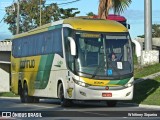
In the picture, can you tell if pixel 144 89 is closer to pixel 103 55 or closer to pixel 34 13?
pixel 103 55

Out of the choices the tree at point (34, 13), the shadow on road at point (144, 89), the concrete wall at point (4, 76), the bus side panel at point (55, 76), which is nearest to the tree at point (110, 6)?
the shadow on road at point (144, 89)

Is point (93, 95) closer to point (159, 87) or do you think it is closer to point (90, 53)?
point (90, 53)

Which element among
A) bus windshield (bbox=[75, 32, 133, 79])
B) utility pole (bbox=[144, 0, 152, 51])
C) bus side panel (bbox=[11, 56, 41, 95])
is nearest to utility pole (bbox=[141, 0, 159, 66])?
utility pole (bbox=[144, 0, 152, 51])

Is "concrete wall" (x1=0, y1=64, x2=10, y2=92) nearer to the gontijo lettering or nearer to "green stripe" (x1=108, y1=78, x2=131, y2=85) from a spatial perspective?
the gontijo lettering

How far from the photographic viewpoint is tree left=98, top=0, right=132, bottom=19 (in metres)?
32.3

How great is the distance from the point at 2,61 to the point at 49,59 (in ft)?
134

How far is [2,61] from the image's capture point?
64.9m

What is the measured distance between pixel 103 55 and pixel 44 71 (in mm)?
4374

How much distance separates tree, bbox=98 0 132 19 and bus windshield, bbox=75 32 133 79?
978cm

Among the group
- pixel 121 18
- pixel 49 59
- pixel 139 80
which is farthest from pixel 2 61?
pixel 49 59

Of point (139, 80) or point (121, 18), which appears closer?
point (139, 80)

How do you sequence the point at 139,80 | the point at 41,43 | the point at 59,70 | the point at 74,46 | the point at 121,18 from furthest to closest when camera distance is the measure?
the point at 121,18
the point at 139,80
the point at 41,43
the point at 59,70
the point at 74,46

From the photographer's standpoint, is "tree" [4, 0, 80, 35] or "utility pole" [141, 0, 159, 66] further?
"tree" [4, 0, 80, 35]

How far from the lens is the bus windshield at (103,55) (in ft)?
72.2
